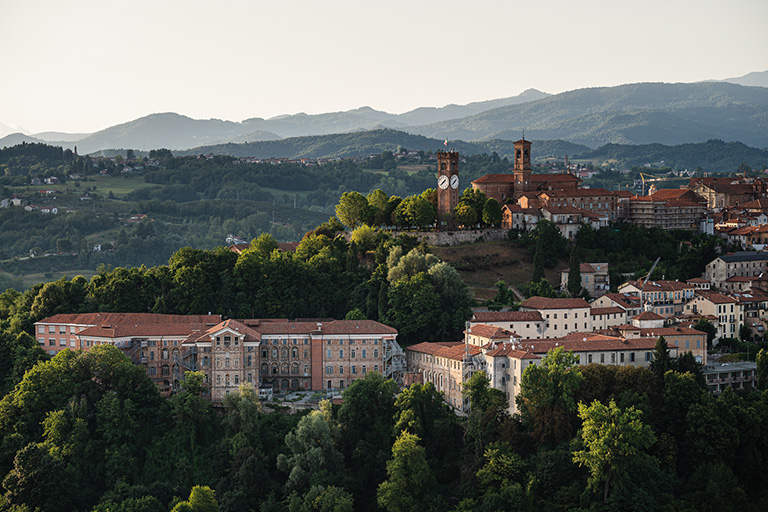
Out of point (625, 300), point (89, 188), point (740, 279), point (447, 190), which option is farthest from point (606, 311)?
point (89, 188)

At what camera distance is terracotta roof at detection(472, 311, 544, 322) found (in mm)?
68688

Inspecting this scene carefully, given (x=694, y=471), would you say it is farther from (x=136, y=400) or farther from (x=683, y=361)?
(x=136, y=400)

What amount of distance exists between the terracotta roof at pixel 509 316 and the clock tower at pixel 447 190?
22457 millimetres

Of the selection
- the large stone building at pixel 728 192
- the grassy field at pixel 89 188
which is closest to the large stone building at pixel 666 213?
the large stone building at pixel 728 192

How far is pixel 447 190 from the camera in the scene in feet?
300

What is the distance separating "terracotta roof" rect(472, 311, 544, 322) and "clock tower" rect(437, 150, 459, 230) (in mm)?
22457

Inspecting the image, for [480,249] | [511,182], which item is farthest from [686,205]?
[480,249]

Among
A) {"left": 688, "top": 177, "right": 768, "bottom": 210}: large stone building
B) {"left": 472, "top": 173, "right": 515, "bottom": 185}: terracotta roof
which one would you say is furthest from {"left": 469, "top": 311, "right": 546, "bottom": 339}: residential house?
{"left": 688, "top": 177, "right": 768, "bottom": 210}: large stone building

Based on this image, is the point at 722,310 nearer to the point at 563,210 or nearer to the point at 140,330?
the point at 563,210

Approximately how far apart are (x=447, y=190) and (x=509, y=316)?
25050 mm

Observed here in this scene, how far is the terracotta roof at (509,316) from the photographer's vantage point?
68688mm

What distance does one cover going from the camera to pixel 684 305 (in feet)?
244

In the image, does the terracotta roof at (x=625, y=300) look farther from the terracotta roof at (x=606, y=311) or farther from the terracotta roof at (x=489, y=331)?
the terracotta roof at (x=489, y=331)

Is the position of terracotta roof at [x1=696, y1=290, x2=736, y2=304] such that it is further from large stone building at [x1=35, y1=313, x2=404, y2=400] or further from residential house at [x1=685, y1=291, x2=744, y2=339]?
large stone building at [x1=35, y1=313, x2=404, y2=400]
